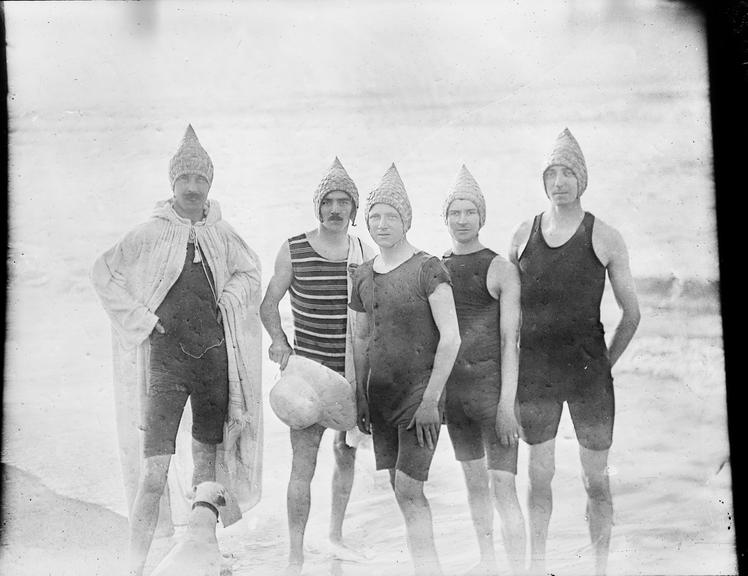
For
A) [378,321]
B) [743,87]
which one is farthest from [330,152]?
[743,87]

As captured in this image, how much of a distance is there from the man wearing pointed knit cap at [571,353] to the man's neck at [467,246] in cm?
19

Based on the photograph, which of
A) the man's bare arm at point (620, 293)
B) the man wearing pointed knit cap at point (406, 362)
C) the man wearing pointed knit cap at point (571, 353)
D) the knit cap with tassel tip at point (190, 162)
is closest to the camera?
the man wearing pointed knit cap at point (406, 362)

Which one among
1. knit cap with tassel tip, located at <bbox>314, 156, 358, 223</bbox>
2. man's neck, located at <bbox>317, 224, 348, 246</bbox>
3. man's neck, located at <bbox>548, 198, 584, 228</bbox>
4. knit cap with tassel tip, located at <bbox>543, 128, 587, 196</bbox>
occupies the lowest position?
man's neck, located at <bbox>317, 224, 348, 246</bbox>

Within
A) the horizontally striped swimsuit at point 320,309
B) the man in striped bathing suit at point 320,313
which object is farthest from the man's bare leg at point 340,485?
the horizontally striped swimsuit at point 320,309

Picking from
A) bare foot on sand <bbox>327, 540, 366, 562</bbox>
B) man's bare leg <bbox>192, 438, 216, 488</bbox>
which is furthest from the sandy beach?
man's bare leg <bbox>192, 438, 216, 488</bbox>

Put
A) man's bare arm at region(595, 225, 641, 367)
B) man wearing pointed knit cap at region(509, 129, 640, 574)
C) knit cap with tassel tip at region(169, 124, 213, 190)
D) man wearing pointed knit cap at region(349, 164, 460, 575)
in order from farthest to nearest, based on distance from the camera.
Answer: knit cap with tassel tip at region(169, 124, 213, 190)
man's bare arm at region(595, 225, 641, 367)
man wearing pointed knit cap at region(509, 129, 640, 574)
man wearing pointed knit cap at region(349, 164, 460, 575)

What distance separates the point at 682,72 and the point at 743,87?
36 centimetres

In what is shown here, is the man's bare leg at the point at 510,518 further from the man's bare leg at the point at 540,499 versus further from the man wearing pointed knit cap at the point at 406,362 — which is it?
the man wearing pointed knit cap at the point at 406,362

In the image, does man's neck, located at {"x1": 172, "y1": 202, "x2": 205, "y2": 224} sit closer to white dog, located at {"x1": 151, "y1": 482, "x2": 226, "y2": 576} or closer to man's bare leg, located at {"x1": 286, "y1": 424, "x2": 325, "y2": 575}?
man's bare leg, located at {"x1": 286, "y1": 424, "x2": 325, "y2": 575}

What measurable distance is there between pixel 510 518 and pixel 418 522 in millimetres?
459

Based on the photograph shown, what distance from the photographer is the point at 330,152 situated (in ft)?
18.1

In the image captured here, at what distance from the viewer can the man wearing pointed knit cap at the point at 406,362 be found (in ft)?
16.6

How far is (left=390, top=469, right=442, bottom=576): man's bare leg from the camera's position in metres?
5.06

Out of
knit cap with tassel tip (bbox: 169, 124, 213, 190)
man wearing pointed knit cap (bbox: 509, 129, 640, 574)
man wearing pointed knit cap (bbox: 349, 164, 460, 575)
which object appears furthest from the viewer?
knit cap with tassel tip (bbox: 169, 124, 213, 190)
